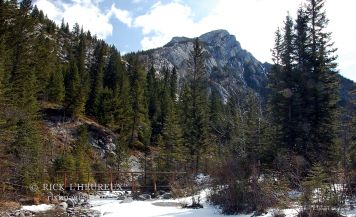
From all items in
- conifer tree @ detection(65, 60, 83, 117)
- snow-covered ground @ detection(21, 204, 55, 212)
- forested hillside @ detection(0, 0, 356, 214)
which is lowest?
snow-covered ground @ detection(21, 204, 55, 212)

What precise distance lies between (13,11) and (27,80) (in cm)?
576

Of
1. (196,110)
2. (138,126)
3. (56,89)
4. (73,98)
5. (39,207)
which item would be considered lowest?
(39,207)

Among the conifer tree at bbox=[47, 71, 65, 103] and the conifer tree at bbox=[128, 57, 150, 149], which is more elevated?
the conifer tree at bbox=[47, 71, 65, 103]

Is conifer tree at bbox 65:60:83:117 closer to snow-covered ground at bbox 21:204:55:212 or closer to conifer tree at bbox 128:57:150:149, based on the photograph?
conifer tree at bbox 128:57:150:149

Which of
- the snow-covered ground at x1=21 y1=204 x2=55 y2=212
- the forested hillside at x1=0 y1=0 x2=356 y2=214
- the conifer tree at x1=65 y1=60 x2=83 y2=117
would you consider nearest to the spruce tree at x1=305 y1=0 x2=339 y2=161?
the forested hillside at x1=0 y1=0 x2=356 y2=214

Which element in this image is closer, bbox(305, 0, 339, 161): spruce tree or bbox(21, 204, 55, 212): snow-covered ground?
bbox(21, 204, 55, 212): snow-covered ground

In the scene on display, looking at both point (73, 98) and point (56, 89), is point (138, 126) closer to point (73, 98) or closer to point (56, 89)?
point (73, 98)

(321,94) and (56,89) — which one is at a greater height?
(56,89)

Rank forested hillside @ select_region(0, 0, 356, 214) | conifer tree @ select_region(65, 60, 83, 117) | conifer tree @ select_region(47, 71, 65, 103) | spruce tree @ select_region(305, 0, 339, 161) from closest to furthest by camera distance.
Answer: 1. forested hillside @ select_region(0, 0, 356, 214)
2. spruce tree @ select_region(305, 0, 339, 161)
3. conifer tree @ select_region(65, 60, 83, 117)
4. conifer tree @ select_region(47, 71, 65, 103)

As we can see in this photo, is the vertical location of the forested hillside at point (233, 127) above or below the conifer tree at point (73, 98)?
below

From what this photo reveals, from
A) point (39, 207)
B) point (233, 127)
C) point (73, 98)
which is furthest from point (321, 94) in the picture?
point (73, 98)

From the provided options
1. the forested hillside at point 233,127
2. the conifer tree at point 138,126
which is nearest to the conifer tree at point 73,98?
the forested hillside at point 233,127

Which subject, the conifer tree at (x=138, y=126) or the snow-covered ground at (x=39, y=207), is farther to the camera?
the conifer tree at (x=138, y=126)

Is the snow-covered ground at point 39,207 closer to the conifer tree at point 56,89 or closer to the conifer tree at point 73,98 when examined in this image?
the conifer tree at point 73,98
